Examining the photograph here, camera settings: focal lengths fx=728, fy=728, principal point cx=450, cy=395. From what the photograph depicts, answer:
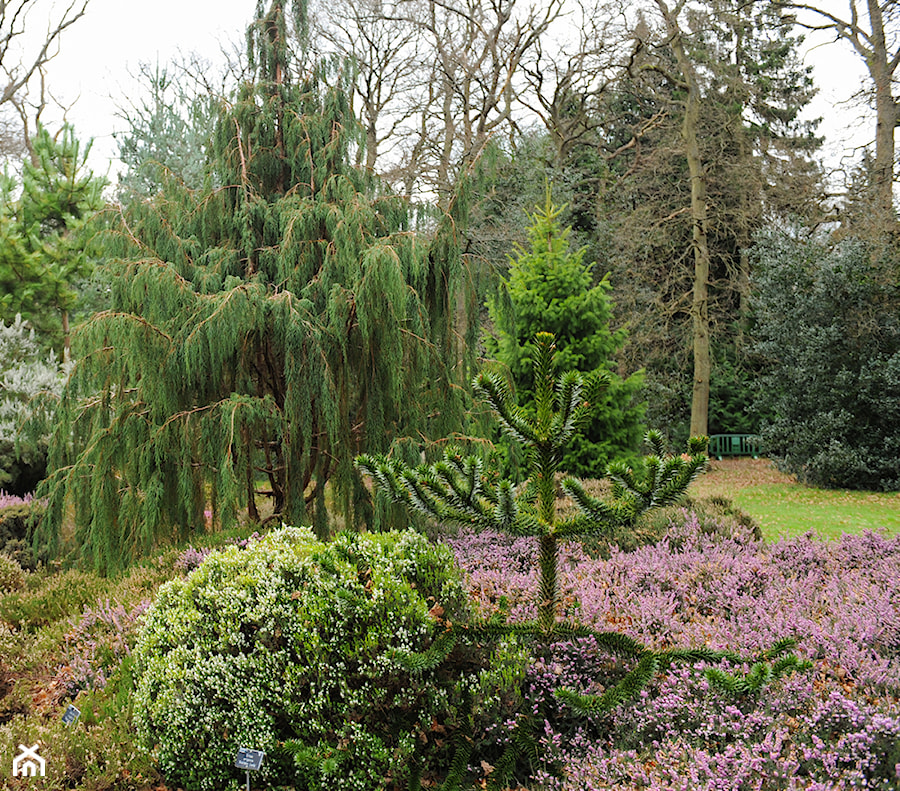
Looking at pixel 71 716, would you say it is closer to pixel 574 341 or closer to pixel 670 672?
pixel 670 672

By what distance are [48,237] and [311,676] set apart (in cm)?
1197

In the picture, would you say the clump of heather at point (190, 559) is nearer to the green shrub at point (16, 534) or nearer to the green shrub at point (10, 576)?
the green shrub at point (10, 576)

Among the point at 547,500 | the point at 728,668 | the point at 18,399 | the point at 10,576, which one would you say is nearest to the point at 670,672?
the point at 728,668

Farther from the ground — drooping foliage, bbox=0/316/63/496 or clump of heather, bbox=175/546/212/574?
drooping foliage, bbox=0/316/63/496

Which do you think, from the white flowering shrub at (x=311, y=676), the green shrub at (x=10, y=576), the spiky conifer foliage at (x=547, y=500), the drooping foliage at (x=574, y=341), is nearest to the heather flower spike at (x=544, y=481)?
the spiky conifer foliage at (x=547, y=500)

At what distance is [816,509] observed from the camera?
11.1 m

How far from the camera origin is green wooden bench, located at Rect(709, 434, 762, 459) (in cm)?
1795

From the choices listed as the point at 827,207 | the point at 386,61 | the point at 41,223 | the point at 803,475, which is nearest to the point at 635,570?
the point at 803,475

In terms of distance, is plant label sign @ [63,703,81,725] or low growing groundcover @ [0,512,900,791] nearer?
low growing groundcover @ [0,512,900,791]

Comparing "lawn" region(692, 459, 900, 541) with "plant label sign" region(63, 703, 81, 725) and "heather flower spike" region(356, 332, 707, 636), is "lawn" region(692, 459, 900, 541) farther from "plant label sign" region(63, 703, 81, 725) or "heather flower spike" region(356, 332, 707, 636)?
"plant label sign" region(63, 703, 81, 725)

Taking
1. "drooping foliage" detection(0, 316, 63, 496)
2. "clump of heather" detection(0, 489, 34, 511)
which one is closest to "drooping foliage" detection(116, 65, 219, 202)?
"drooping foliage" detection(0, 316, 63, 496)

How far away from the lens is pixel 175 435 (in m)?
4.78

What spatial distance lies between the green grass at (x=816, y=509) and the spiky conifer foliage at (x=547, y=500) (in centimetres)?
673

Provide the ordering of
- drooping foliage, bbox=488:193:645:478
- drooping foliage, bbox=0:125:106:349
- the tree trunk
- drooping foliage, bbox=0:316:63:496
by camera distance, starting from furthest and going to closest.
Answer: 1. the tree trunk
2. drooping foliage, bbox=0:125:106:349
3. drooping foliage, bbox=488:193:645:478
4. drooping foliage, bbox=0:316:63:496
